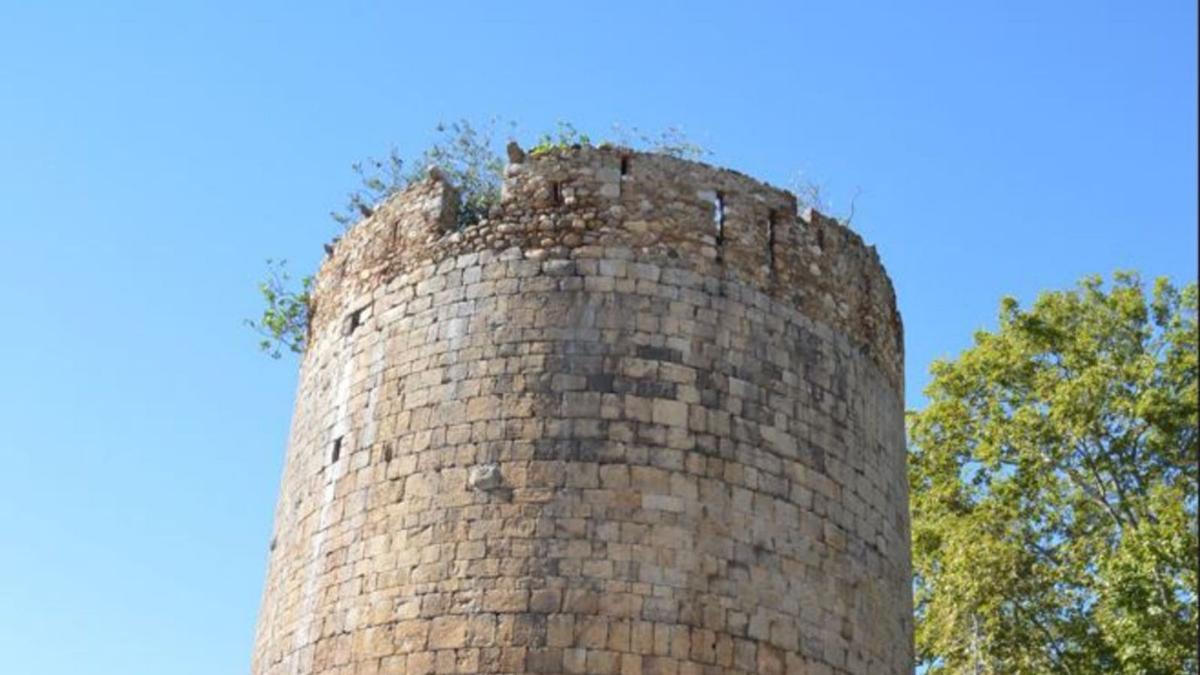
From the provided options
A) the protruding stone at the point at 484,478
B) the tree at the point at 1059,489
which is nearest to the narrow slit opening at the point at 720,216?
the protruding stone at the point at 484,478

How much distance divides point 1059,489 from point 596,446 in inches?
413

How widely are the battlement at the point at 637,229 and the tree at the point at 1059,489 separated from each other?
19.0 ft

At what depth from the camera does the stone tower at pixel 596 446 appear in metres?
8.49

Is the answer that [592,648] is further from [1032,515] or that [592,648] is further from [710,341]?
[1032,515]

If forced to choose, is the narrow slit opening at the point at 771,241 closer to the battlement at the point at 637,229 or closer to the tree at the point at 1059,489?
the battlement at the point at 637,229

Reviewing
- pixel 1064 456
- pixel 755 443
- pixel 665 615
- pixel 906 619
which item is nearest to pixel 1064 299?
pixel 1064 456

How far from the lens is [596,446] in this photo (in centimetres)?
886

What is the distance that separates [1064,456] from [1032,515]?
2.84 ft

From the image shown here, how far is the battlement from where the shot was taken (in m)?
9.78

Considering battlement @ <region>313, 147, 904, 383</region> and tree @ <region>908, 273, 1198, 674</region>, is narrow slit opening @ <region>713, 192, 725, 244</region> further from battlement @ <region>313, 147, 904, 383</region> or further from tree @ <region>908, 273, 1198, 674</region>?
tree @ <region>908, 273, 1198, 674</region>

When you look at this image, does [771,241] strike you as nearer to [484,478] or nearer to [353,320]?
[484,478]

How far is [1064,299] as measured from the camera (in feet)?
59.9

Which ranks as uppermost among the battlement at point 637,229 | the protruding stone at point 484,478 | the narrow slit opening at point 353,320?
the battlement at point 637,229

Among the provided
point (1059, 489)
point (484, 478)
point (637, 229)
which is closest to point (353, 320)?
point (484, 478)
